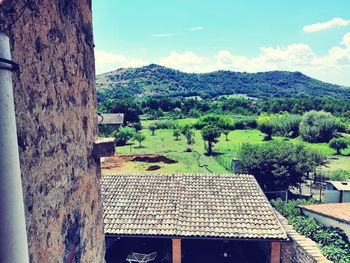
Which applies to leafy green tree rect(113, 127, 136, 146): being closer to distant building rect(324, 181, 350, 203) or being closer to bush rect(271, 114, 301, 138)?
bush rect(271, 114, 301, 138)

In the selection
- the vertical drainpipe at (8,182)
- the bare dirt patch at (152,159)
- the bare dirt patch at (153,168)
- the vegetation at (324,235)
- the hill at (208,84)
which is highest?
the hill at (208,84)

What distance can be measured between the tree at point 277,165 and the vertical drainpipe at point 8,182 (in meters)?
19.3

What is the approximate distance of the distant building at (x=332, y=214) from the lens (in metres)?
10.4

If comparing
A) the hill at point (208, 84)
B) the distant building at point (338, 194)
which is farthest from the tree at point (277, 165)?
the hill at point (208, 84)

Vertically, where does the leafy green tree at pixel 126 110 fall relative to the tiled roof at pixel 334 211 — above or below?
above

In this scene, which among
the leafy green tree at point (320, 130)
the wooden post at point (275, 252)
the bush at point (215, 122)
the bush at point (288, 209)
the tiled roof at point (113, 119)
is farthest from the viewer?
the tiled roof at point (113, 119)

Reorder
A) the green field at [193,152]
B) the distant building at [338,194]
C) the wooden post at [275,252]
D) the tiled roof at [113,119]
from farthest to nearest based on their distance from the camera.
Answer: the tiled roof at [113,119], the green field at [193,152], the distant building at [338,194], the wooden post at [275,252]

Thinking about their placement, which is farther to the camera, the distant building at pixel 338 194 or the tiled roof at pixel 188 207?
the distant building at pixel 338 194

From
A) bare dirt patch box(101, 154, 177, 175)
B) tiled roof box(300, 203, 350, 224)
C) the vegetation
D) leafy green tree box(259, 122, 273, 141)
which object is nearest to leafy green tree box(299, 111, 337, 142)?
leafy green tree box(259, 122, 273, 141)

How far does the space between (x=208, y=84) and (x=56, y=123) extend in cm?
14227

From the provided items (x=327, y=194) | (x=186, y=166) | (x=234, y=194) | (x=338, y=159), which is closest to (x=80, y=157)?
(x=234, y=194)

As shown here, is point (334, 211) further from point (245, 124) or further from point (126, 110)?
point (126, 110)

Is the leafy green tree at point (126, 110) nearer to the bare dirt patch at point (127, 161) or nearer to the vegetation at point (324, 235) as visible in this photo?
the bare dirt patch at point (127, 161)

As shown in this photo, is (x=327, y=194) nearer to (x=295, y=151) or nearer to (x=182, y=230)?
(x=295, y=151)
